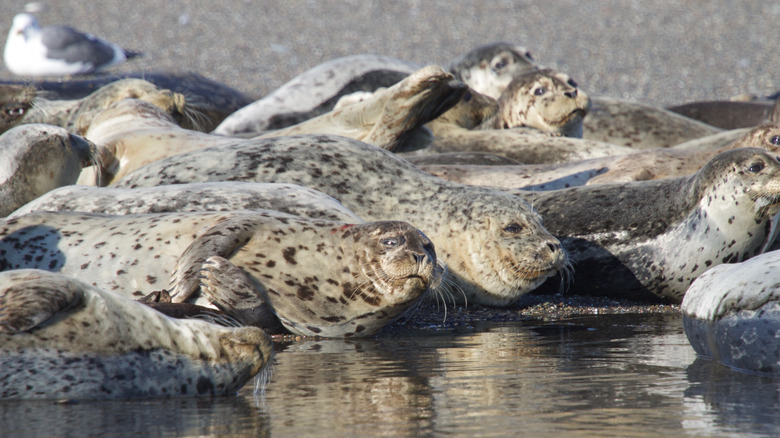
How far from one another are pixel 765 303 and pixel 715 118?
7903 millimetres

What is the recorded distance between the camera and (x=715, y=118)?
10844mm

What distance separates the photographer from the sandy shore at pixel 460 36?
19281 mm

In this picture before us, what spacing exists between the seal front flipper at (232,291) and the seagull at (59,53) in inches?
517

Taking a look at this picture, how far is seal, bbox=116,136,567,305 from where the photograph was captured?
5.29 meters

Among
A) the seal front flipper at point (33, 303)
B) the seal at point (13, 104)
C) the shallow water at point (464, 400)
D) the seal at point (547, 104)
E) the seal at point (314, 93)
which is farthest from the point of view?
the seal at point (314, 93)

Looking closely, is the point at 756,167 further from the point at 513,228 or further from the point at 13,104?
the point at 13,104

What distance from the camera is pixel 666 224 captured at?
5.56 meters

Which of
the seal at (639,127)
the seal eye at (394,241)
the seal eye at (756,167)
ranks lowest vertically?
the seal eye at (394,241)

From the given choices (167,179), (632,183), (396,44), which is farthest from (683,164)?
(396,44)

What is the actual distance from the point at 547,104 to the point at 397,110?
216 cm

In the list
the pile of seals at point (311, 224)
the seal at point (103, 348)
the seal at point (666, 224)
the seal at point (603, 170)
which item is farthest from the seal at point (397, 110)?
the seal at point (103, 348)

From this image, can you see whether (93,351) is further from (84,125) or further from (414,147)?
(84,125)

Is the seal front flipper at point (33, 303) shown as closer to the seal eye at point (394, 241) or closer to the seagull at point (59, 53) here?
the seal eye at point (394, 241)

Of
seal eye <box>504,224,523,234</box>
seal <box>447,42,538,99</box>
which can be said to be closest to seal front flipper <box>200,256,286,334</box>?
seal eye <box>504,224,523,234</box>
